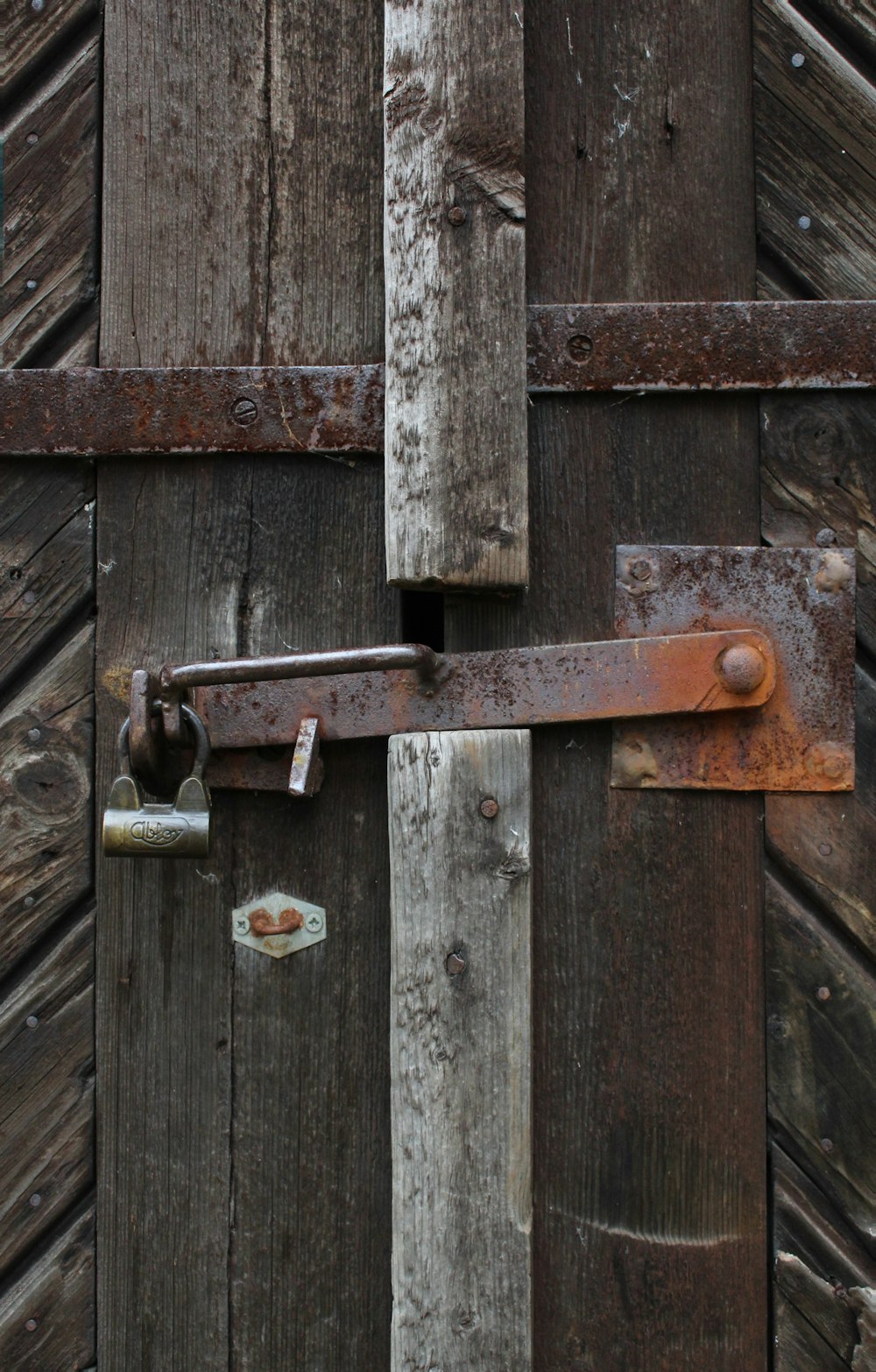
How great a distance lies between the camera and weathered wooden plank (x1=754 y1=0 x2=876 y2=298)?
1067 mm

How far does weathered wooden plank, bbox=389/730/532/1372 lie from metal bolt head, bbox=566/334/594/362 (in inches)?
17.4

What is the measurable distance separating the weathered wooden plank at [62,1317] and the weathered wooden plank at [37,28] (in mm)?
1425

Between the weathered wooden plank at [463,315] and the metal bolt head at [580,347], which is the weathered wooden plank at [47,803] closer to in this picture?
the weathered wooden plank at [463,315]

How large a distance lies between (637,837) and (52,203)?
106 cm

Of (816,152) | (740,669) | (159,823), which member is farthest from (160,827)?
(816,152)

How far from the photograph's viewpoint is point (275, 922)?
108 cm

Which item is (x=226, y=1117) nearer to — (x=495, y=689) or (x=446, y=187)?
(x=495, y=689)

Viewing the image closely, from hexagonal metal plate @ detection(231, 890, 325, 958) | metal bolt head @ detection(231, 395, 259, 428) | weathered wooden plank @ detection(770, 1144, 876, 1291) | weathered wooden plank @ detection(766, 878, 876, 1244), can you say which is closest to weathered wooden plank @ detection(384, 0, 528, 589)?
metal bolt head @ detection(231, 395, 259, 428)

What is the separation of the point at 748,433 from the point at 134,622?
2.53 ft

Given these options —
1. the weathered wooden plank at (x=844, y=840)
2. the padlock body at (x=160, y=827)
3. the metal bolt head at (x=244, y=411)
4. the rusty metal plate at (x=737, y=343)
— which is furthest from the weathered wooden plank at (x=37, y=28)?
the weathered wooden plank at (x=844, y=840)

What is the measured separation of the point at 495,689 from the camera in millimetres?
1025

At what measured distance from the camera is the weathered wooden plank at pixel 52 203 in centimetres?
113

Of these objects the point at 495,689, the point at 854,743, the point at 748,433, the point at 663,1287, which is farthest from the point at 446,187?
the point at 663,1287

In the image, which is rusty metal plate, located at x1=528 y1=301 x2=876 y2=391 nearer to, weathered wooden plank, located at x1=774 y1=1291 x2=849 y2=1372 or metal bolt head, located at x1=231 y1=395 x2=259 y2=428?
metal bolt head, located at x1=231 y1=395 x2=259 y2=428
